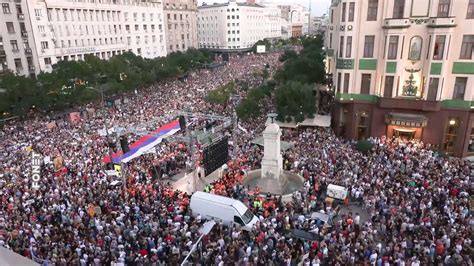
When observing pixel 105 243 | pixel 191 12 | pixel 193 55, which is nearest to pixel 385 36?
pixel 105 243

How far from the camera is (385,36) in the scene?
108 ft

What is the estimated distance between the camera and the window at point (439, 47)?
1201 inches

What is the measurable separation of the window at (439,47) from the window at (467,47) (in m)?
1.64

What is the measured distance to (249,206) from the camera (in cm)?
2142

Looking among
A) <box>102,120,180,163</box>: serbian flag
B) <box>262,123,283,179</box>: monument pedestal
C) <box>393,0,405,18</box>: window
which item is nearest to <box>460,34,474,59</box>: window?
<box>393,0,405,18</box>: window

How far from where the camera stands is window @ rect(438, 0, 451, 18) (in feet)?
99.8

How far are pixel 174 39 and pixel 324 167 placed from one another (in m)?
87.7

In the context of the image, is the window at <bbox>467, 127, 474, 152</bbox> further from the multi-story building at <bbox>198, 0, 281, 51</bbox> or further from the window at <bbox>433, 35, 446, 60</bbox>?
the multi-story building at <bbox>198, 0, 281, 51</bbox>

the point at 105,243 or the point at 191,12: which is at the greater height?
the point at 191,12

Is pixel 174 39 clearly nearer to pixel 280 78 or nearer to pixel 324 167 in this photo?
pixel 280 78

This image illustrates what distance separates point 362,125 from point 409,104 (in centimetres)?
504

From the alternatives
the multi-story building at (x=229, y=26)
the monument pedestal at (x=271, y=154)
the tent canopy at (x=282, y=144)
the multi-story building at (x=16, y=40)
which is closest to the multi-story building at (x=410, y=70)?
the tent canopy at (x=282, y=144)

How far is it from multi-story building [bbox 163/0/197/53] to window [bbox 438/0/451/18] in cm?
8031

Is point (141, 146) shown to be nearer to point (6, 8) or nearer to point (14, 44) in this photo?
point (14, 44)
